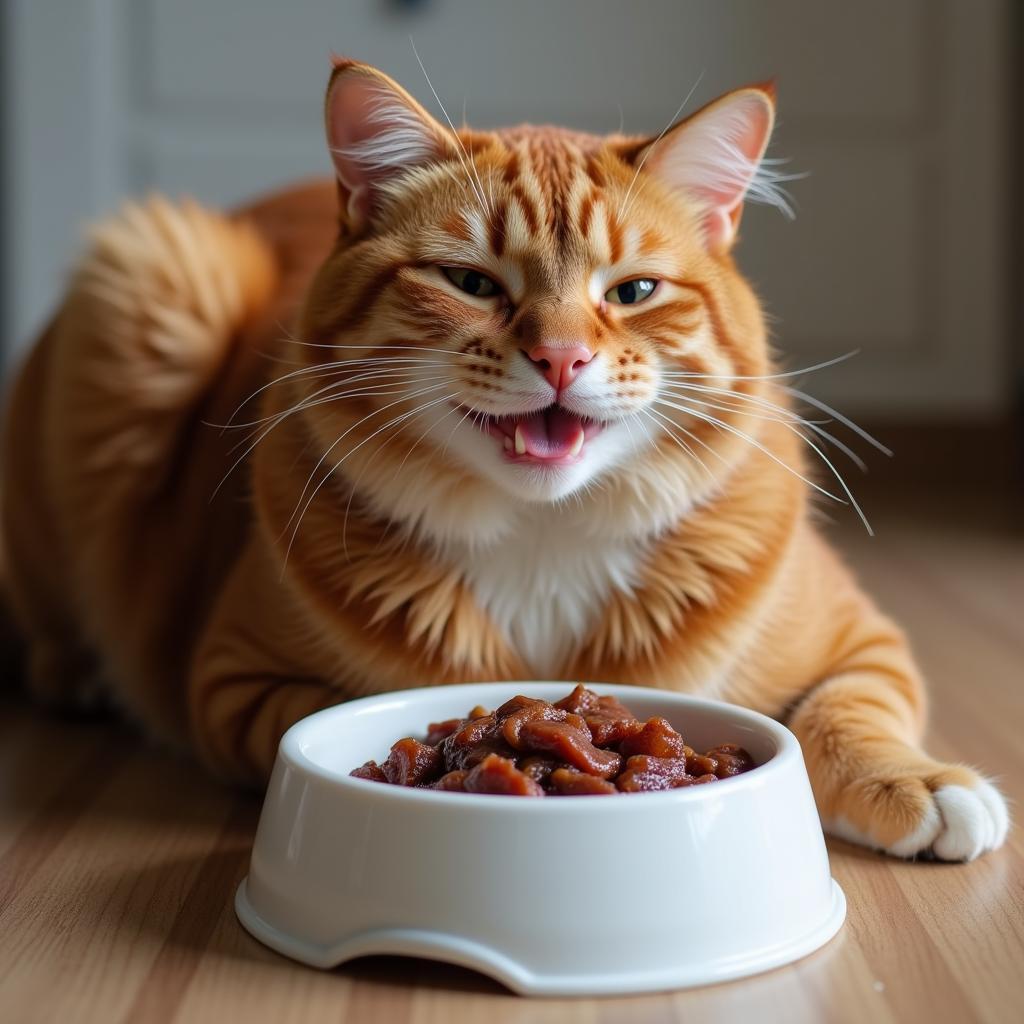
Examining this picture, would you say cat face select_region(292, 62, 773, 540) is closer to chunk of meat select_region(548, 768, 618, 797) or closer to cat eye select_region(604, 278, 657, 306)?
cat eye select_region(604, 278, 657, 306)

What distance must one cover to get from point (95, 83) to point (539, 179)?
9.19 feet

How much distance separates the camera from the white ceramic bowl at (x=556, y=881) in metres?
1.00

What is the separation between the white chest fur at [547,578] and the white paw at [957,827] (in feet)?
1.16

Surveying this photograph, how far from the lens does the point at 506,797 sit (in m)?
1.02

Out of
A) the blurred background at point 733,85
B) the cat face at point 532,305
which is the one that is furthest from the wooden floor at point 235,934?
the blurred background at point 733,85

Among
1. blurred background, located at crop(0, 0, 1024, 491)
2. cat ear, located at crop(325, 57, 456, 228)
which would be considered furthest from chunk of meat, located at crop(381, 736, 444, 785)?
blurred background, located at crop(0, 0, 1024, 491)

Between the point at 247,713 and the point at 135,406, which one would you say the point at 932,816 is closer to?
the point at 247,713

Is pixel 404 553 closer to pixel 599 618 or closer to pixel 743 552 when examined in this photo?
pixel 599 618

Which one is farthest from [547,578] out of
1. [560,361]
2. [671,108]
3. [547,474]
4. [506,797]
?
[671,108]

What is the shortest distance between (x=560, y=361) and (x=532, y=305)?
0.08m

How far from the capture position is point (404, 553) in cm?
140

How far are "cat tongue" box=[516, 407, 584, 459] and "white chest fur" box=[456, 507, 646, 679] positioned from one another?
0.12 metres

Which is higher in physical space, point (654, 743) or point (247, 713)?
point (654, 743)

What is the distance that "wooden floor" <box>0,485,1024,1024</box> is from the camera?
100 cm
